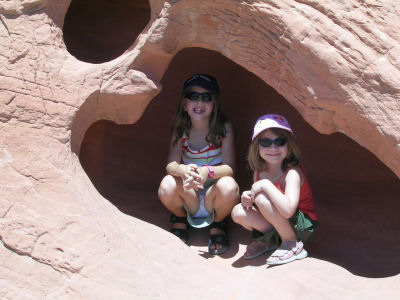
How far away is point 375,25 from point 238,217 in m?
1.12

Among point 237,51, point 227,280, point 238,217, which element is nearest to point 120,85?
point 237,51

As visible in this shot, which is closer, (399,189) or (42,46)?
(42,46)

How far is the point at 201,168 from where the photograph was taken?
2.95 metres

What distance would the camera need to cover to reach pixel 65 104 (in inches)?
111

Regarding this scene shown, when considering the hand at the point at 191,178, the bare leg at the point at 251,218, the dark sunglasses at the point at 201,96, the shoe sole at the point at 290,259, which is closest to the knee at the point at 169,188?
the hand at the point at 191,178

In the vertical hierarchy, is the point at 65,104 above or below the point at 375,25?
below

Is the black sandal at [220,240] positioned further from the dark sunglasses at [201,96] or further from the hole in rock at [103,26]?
the hole in rock at [103,26]

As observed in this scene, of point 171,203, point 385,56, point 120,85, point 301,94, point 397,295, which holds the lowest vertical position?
point 171,203

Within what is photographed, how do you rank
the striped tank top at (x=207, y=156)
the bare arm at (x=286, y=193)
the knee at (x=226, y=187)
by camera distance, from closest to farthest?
the bare arm at (x=286, y=193)
the knee at (x=226, y=187)
the striped tank top at (x=207, y=156)

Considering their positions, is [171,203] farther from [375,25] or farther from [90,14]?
[90,14]

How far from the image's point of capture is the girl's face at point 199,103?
3.18 m

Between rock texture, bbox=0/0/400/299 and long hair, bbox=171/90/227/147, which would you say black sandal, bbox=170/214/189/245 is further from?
long hair, bbox=171/90/227/147

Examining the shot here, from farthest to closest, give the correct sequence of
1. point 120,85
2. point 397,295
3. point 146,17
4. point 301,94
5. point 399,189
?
point 146,17 < point 399,189 < point 120,85 < point 301,94 < point 397,295

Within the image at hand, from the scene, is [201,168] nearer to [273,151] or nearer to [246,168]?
[273,151]
